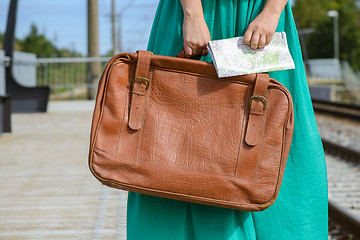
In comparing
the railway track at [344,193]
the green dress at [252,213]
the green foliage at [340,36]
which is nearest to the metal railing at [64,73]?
the railway track at [344,193]

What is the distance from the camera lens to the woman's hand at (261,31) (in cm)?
150

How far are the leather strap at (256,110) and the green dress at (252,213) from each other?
0.62 feet

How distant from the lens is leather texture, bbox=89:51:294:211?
1442mm

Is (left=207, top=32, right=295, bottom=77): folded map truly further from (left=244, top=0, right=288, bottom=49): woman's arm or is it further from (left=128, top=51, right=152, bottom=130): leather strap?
(left=128, top=51, right=152, bottom=130): leather strap

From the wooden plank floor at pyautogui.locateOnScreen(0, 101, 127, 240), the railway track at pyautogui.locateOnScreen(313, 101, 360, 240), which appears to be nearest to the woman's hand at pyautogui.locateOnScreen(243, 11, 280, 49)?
the wooden plank floor at pyautogui.locateOnScreen(0, 101, 127, 240)

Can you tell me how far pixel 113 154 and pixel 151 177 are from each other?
0.13 m

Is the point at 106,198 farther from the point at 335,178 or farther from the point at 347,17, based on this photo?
the point at 347,17

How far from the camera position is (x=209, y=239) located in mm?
1621

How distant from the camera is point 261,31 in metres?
1.50

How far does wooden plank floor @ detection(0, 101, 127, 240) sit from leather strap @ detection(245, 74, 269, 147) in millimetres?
1250

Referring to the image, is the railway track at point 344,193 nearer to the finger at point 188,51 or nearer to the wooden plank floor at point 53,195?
the wooden plank floor at point 53,195

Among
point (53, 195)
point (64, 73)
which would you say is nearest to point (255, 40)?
point (53, 195)

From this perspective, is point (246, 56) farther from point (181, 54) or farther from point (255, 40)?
point (181, 54)

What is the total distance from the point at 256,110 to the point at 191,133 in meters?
0.21
